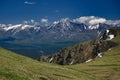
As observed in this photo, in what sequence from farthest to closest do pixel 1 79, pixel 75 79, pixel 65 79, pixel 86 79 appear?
pixel 86 79
pixel 75 79
pixel 65 79
pixel 1 79

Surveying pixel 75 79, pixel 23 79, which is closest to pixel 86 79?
pixel 75 79

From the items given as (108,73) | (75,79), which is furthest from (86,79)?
(108,73)

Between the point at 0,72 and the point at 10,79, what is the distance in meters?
2.88

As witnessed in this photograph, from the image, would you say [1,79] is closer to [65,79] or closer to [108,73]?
[65,79]

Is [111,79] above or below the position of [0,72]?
below

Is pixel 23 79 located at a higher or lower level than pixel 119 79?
higher

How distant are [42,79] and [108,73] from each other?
79111 mm

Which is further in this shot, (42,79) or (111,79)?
(111,79)

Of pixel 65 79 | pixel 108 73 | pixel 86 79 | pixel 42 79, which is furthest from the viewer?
pixel 108 73

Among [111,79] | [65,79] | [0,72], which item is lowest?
[111,79]

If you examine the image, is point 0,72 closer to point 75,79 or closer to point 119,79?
point 75,79

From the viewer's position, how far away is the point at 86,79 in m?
60.3

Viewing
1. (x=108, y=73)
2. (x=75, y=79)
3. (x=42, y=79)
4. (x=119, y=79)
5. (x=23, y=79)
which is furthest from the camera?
(x=108, y=73)

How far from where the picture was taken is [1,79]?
27625 millimetres
